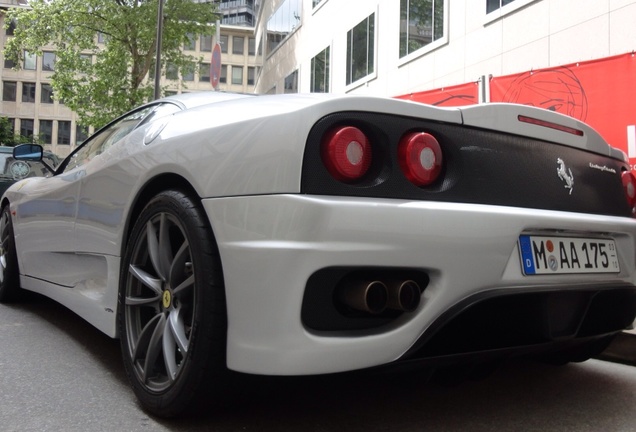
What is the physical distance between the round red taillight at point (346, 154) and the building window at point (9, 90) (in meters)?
63.5

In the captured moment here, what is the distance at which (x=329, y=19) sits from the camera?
2078 cm

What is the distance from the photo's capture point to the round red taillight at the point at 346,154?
180 cm

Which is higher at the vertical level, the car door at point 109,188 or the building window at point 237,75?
the building window at point 237,75

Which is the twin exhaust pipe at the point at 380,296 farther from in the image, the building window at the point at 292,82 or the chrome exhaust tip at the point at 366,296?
the building window at the point at 292,82

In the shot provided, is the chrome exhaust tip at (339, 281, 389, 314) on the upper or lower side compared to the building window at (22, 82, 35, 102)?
lower

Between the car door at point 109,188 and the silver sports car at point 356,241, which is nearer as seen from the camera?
the silver sports car at point 356,241

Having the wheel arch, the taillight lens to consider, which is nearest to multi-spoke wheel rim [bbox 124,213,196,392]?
the wheel arch

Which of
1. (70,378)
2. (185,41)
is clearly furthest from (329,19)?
(70,378)

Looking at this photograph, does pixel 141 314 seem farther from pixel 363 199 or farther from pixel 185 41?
pixel 185 41

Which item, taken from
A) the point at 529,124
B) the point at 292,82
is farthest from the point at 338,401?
the point at 292,82

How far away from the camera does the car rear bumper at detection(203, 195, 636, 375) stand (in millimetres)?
1698

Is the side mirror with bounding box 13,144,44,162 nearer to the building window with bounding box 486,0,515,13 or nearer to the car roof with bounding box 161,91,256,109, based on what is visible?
the car roof with bounding box 161,91,256,109

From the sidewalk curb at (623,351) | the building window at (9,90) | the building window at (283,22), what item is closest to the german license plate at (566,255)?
the sidewalk curb at (623,351)

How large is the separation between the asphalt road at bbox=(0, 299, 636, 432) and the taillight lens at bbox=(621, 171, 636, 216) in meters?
0.79
